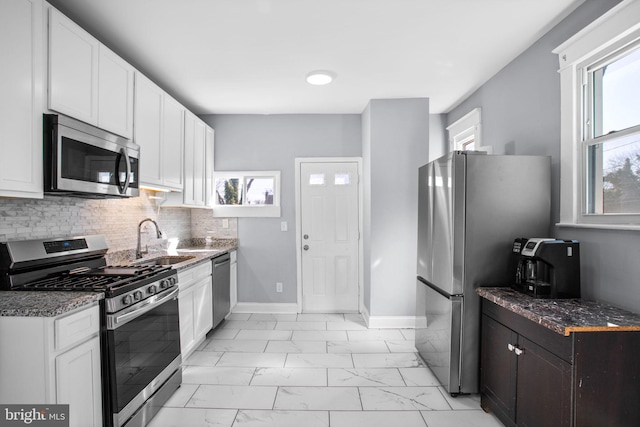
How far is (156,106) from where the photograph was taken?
9.50ft

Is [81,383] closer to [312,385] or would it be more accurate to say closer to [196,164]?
[312,385]

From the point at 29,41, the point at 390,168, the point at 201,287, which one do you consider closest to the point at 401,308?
the point at 390,168

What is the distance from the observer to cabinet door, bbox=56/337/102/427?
151cm

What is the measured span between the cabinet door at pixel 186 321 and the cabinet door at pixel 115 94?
1340 millimetres

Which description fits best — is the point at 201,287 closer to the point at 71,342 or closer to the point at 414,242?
the point at 71,342

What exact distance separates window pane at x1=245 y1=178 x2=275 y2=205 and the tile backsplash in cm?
87

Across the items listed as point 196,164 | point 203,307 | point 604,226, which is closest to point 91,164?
point 203,307

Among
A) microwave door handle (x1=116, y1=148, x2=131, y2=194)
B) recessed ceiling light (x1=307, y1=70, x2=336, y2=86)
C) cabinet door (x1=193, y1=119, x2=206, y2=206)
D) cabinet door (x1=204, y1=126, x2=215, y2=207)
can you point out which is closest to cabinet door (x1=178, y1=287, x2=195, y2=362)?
microwave door handle (x1=116, y1=148, x2=131, y2=194)

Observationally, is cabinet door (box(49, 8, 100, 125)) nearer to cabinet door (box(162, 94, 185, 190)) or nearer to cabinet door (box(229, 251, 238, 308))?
cabinet door (box(162, 94, 185, 190))

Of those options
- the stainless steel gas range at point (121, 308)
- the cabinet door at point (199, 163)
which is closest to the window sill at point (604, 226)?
the stainless steel gas range at point (121, 308)

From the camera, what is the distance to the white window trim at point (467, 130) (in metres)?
3.46

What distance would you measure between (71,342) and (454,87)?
3.75 meters

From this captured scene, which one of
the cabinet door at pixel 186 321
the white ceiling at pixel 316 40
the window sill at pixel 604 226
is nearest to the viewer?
the window sill at pixel 604 226

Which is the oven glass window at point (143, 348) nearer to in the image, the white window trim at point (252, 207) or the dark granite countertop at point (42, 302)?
the dark granite countertop at point (42, 302)
